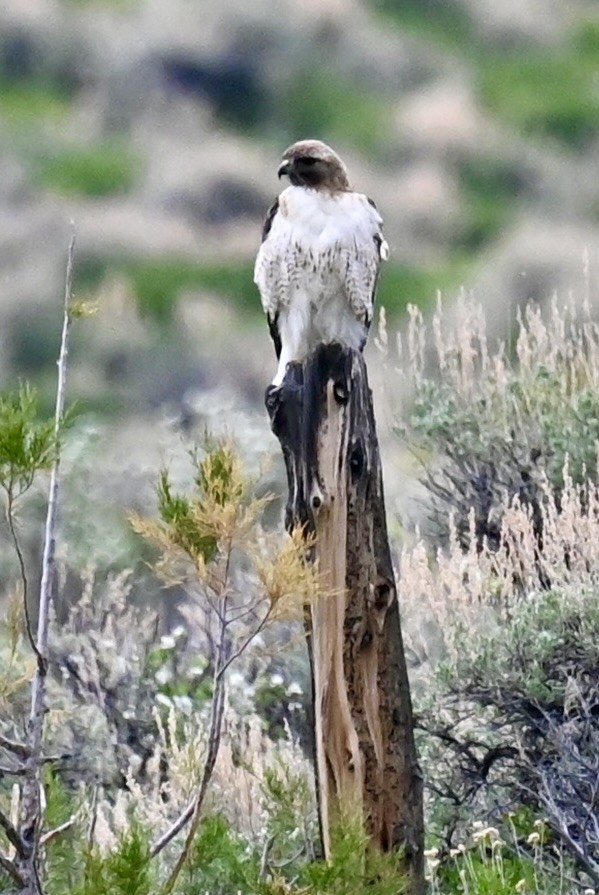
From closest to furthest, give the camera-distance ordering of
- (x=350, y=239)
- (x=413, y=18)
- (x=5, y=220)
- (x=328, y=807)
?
(x=328, y=807), (x=350, y=239), (x=5, y=220), (x=413, y=18)

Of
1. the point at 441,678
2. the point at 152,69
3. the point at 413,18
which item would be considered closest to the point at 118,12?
the point at 152,69

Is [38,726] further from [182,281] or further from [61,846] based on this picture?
[182,281]

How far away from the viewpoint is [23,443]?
125 inches

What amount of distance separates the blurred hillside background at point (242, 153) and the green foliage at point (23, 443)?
50.4 feet

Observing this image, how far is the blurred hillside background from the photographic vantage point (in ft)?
72.6

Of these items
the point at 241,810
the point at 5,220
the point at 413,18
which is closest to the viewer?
the point at 241,810

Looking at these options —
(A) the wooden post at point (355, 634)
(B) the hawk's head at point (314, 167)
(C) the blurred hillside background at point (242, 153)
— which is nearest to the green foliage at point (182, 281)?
(C) the blurred hillside background at point (242, 153)

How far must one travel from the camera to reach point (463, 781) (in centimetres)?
623

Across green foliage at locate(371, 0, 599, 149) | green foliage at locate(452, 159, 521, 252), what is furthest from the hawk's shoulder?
green foliage at locate(371, 0, 599, 149)

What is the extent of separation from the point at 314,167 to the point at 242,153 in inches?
993

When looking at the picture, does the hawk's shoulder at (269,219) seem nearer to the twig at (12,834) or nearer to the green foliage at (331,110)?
the twig at (12,834)

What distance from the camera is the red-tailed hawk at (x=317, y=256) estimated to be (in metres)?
5.61

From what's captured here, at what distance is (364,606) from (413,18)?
3850 centimetres

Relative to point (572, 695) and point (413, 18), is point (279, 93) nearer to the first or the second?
point (413, 18)
